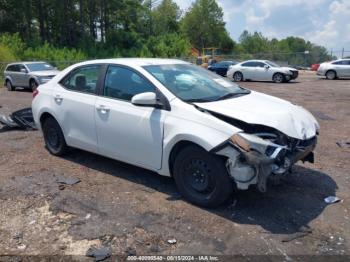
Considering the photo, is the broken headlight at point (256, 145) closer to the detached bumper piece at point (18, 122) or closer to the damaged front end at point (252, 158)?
the damaged front end at point (252, 158)

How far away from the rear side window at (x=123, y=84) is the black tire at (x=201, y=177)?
101cm

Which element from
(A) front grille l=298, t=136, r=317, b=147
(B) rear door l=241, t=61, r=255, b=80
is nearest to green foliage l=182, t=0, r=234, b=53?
(B) rear door l=241, t=61, r=255, b=80

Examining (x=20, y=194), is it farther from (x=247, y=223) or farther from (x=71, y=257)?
(x=247, y=223)

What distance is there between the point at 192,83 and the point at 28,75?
16.1 meters

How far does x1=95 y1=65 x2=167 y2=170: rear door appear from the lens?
16.3ft

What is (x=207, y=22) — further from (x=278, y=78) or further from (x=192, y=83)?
(x=192, y=83)

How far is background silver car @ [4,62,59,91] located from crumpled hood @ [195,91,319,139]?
617 inches

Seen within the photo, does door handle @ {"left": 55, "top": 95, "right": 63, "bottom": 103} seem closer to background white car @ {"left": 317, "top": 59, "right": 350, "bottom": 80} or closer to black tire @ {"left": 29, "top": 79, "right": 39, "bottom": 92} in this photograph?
black tire @ {"left": 29, "top": 79, "right": 39, "bottom": 92}

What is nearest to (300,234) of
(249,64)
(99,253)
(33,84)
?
(99,253)

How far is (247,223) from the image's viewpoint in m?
4.32

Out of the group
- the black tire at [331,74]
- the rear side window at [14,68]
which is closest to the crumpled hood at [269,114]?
the rear side window at [14,68]

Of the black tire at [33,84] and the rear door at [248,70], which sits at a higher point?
the rear door at [248,70]

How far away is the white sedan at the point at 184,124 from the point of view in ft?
14.1

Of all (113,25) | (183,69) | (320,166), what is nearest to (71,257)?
(183,69)
